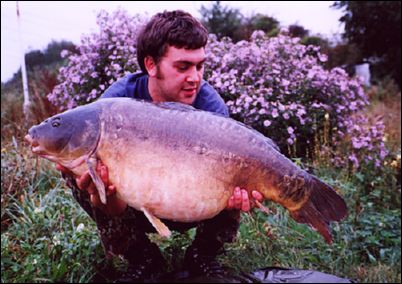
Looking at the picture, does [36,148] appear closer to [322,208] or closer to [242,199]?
[242,199]

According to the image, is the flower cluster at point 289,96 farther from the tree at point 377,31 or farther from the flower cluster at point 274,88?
the tree at point 377,31

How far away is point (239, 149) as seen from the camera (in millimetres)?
1778

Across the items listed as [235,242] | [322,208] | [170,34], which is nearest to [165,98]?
[170,34]

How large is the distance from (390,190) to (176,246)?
6.31ft

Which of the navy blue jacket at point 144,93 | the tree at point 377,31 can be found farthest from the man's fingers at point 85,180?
the tree at point 377,31

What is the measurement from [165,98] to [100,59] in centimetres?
303

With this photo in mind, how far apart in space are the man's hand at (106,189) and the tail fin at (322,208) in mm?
653

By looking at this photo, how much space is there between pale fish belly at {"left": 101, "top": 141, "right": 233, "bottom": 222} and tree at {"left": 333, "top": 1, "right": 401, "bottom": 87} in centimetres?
1491

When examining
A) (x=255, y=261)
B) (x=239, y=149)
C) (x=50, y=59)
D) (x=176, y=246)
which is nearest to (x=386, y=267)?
(x=255, y=261)

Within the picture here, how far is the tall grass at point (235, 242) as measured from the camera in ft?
9.09

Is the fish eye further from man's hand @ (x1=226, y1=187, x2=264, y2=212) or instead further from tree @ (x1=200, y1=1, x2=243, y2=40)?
tree @ (x1=200, y1=1, x2=243, y2=40)

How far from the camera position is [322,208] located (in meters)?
1.87

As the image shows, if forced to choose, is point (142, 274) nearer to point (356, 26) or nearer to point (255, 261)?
point (255, 261)

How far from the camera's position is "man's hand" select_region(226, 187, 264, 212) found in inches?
71.3
